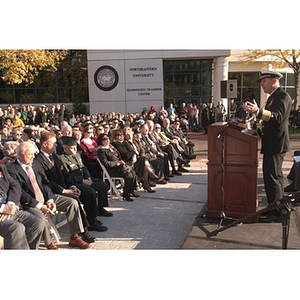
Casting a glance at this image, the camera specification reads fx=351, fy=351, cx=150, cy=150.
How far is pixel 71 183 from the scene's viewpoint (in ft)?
18.0

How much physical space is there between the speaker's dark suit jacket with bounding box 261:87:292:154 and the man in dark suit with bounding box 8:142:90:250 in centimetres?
282

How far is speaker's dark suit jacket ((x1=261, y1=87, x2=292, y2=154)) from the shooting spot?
15.6 ft

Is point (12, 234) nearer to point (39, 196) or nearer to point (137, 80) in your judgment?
point (39, 196)

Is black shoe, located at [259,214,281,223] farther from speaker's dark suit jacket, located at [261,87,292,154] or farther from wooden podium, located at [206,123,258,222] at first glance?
speaker's dark suit jacket, located at [261,87,292,154]

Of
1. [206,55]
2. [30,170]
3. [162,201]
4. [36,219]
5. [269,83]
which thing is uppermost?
[206,55]

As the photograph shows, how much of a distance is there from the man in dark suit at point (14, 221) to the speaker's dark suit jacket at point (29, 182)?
0.13 m

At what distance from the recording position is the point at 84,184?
555cm

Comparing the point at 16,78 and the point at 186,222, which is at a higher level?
the point at 16,78

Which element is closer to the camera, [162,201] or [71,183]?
[71,183]

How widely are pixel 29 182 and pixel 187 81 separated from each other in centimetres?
2226
